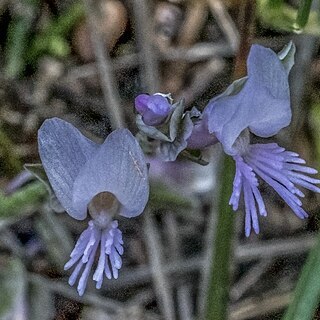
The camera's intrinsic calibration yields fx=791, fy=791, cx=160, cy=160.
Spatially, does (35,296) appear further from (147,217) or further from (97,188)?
(97,188)

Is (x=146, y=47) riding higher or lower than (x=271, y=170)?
lower

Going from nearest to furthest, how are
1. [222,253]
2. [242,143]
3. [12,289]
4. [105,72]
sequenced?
1. [242,143]
2. [222,253]
3. [12,289]
4. [105,72]

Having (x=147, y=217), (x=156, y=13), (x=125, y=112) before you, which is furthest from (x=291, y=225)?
(x=156, y=13)

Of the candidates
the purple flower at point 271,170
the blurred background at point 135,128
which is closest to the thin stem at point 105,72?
the blurred background at point 135,128

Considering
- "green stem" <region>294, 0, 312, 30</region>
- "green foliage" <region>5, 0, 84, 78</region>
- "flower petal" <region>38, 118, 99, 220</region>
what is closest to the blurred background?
"green foliage" <region>5, 0, 84, 78</region>

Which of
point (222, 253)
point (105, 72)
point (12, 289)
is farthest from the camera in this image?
point (105, 72)

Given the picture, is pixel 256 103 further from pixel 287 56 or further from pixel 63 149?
pixel 63 149

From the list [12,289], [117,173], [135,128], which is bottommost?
[12,289]

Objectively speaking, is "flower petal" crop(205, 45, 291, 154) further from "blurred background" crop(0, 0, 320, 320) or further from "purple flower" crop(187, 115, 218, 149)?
"blurred background" crop(0, 0, 320, 320)

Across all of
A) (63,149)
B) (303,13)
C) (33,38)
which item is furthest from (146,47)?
(63,149)
